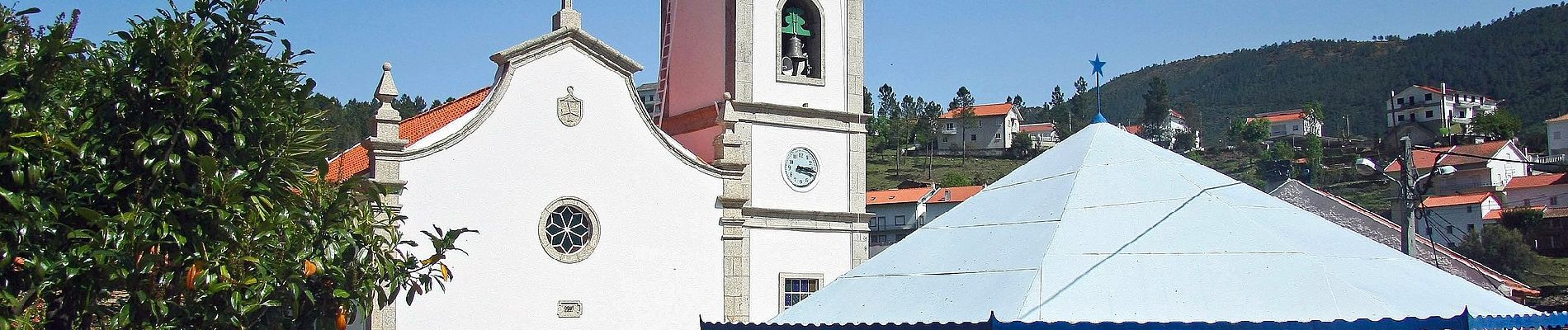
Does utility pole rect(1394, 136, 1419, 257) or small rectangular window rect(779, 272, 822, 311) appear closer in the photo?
utility pole rect(1394, 136, 1419, 257)

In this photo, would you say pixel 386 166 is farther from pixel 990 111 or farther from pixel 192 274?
pixel 990 111

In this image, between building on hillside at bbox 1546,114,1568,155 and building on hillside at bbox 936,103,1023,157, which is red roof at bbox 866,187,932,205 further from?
building on hillside at bbox 1546,114,1568,155

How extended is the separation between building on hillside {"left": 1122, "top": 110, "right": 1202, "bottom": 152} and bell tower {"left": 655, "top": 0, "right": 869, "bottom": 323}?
8022 cm

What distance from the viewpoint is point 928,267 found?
12.6m

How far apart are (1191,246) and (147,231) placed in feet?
25.5

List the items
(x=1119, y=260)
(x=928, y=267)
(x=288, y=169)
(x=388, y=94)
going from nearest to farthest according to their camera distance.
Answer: (x=288, y=169)
(x=1119, y=260)
(x=928, y=267)
(x=388, y=94)

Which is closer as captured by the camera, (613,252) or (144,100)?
(144,100)

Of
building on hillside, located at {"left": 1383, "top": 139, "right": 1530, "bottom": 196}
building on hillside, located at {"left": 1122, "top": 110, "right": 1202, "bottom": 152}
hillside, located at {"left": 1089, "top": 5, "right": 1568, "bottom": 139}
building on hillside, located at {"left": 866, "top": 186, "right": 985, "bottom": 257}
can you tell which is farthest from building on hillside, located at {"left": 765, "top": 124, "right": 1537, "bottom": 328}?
hillside, located at {"left": 1089, "top": 5, "right": 1568, "bottom": 139}

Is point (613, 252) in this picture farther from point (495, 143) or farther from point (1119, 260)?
point (1119, 260)

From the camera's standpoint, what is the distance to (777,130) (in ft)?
71.9

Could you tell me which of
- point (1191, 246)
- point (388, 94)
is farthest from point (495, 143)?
point (1191, 246)

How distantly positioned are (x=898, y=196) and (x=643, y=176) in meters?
53.0

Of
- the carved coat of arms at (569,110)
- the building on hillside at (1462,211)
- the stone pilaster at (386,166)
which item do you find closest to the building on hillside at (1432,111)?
the building on hillside at (1462,211)

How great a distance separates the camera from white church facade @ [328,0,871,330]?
17766 millimetres
